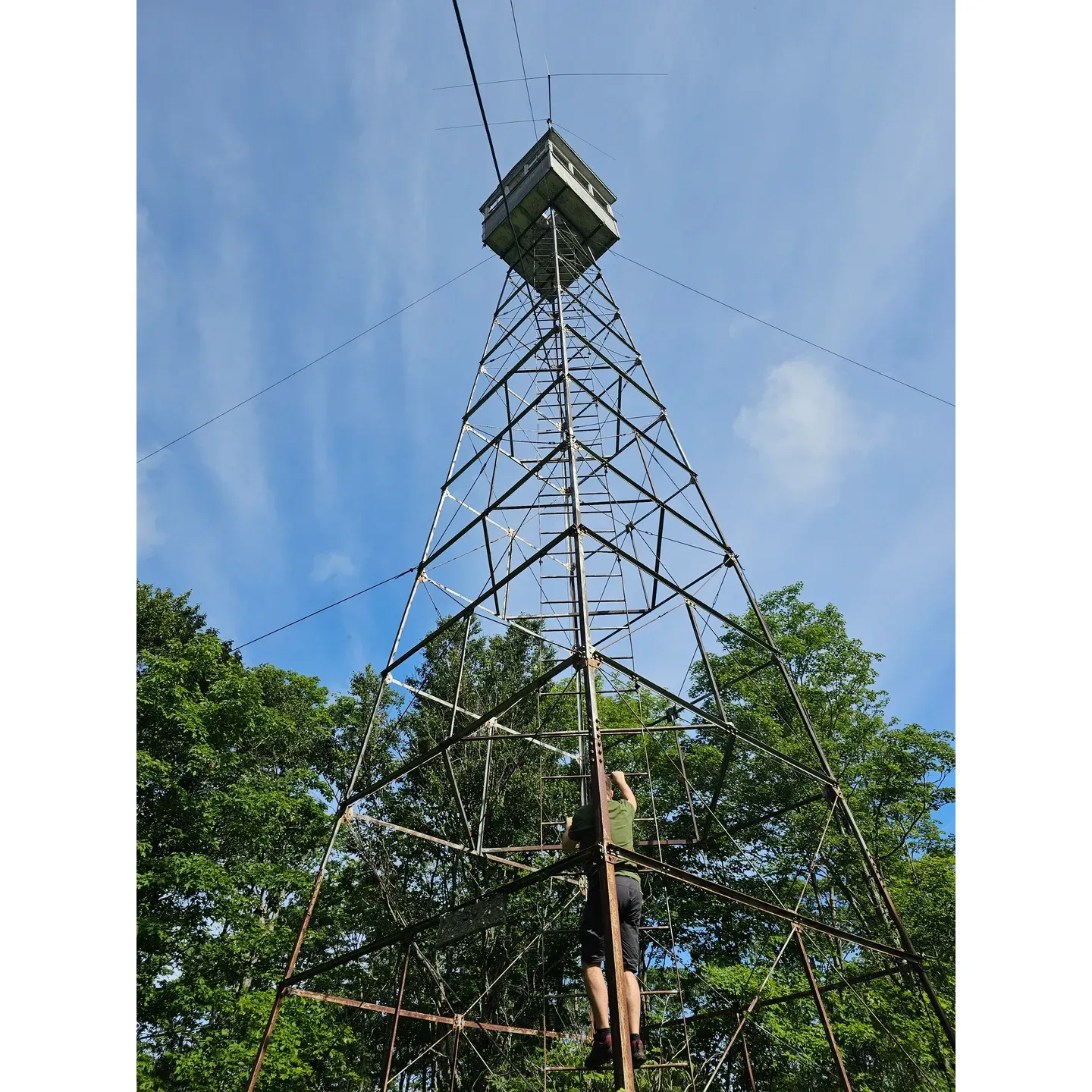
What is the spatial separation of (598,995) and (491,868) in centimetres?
1259

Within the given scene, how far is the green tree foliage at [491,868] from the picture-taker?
1373 centimetres

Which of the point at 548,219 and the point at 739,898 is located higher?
the point at 548,219

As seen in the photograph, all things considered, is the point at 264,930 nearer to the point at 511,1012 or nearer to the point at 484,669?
the point at 511,1012

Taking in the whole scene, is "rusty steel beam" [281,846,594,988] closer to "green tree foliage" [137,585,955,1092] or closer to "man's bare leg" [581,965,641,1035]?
"man's bare leg" [581,965,641,1035]

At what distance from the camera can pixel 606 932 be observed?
4477 millimetres

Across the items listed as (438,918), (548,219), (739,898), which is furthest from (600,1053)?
(548,219)

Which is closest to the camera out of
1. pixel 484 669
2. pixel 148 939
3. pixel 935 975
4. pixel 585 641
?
pixel 585 641

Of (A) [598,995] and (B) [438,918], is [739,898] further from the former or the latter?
(B) [438,918]

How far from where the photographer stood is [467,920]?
6.77 metres

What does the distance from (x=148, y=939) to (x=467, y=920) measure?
11.8m

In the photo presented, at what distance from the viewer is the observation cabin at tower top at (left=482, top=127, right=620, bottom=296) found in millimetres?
12172

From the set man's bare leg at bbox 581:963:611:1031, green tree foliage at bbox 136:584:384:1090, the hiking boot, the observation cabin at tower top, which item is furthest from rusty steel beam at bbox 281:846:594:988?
green tree foliage at bbox 136:584:384:1090

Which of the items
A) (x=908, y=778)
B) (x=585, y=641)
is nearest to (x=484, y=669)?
(x=908, y=778)

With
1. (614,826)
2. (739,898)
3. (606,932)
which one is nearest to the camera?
(606,932)
